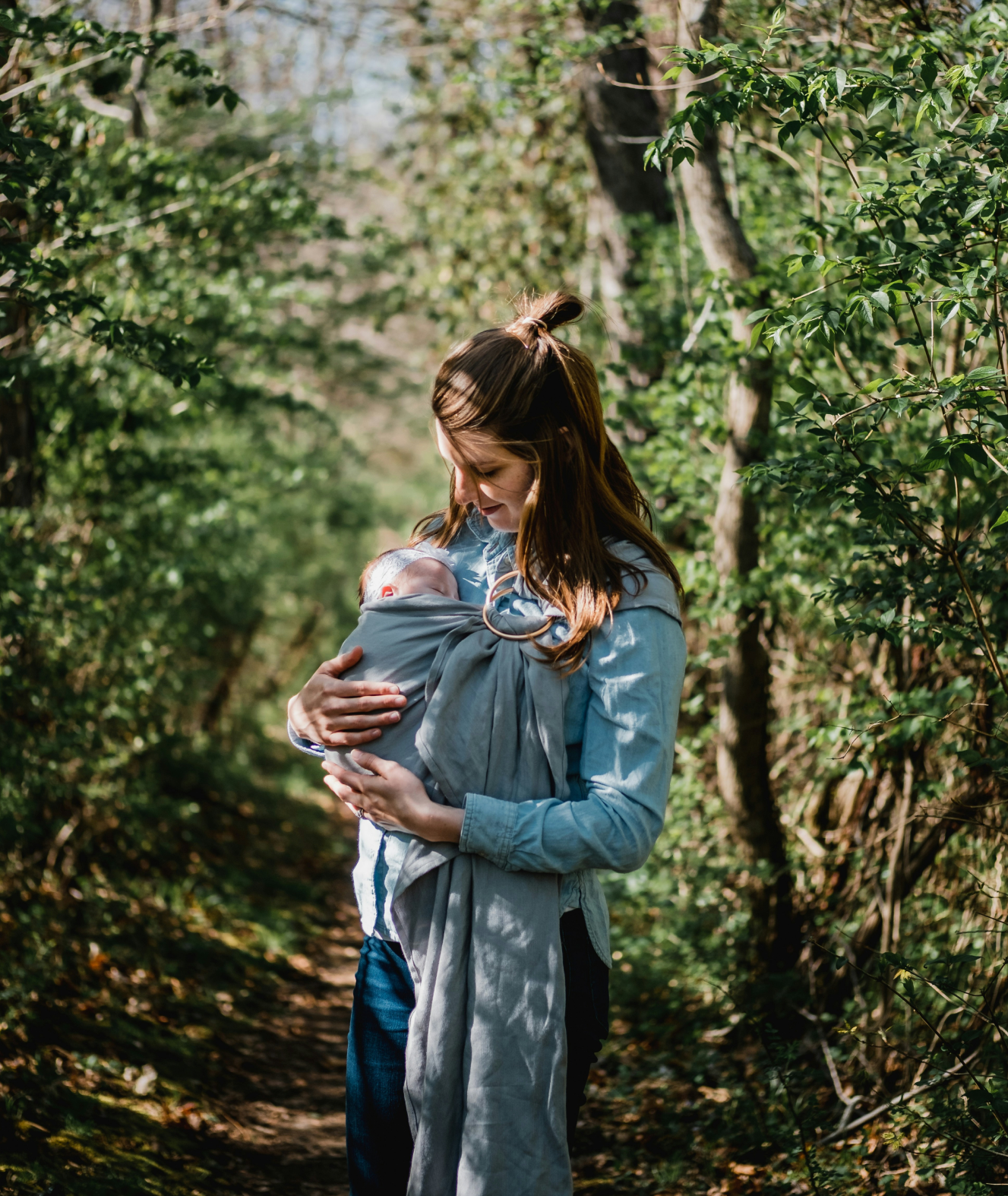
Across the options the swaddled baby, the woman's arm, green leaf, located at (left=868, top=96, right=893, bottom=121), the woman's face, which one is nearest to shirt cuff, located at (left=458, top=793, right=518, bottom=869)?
the woman's arm

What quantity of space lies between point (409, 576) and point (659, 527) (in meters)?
2.49

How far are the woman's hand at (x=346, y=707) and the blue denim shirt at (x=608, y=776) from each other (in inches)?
8.1

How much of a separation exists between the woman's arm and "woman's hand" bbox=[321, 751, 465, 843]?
0.11 ft

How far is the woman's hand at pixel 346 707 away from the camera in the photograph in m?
1.79

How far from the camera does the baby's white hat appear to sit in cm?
204

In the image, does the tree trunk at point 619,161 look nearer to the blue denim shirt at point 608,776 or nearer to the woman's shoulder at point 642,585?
the woman's shoulder at point 642,585

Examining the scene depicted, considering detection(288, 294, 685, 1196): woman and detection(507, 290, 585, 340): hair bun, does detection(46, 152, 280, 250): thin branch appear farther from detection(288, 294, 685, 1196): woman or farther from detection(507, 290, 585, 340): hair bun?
detection(288, 294, 685, 1196): woman

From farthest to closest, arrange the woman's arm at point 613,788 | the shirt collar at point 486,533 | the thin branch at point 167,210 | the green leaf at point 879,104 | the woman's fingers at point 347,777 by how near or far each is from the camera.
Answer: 1. the thin branch at point 167,210
2. the green leaf at point 879,104
3. the shirt collar at point 486,533
4. the woman's fingers at point 347,777
5. the woman's arm at point 613,788

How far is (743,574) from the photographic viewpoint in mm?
3480

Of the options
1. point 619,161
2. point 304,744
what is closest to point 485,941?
point 304,744

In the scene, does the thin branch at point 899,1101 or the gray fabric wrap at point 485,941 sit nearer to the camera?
the gray fabric wrap at point 485,941

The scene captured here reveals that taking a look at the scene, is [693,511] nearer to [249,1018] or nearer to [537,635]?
[537,635]

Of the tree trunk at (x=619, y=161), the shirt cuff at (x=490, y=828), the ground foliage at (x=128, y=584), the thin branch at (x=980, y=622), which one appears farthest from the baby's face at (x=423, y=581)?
the tree trunk at (x=619, y=161)

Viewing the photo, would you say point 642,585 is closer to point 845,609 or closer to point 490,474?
point 490,474
